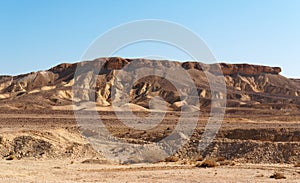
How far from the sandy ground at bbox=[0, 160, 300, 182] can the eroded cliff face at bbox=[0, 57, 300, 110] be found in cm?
6654

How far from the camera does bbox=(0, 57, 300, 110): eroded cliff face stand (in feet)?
327

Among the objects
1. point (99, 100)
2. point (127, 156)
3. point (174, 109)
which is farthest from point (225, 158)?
point (99, 100)

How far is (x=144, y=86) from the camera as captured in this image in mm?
111312

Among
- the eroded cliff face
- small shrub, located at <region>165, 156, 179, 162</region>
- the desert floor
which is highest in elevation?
the desert floor

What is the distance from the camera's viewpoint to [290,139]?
3541 cm

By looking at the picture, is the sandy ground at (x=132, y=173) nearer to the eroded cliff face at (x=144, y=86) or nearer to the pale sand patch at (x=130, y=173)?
the pale sand patch at (x=130, y=173)

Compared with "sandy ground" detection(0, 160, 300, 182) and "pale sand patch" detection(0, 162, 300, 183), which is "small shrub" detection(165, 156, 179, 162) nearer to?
"sandy ground" detection(0, 160, 300, 182)

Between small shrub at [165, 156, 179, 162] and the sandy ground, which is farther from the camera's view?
small shrub at [165, 156, 179, 162]

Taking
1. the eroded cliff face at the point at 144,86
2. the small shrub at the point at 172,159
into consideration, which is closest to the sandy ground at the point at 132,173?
the small shrub at the point at 172,159

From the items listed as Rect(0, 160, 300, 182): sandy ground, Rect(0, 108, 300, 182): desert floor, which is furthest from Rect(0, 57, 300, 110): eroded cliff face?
Rect(0, 160, 300, 182): sandy ground

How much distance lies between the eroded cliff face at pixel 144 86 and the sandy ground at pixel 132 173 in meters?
66.5

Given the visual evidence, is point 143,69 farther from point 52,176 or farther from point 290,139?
point 52,176

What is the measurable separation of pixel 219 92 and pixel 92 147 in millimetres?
80084

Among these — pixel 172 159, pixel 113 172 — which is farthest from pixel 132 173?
pixel 172 159
